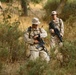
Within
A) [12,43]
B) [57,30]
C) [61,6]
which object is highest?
[61,6]

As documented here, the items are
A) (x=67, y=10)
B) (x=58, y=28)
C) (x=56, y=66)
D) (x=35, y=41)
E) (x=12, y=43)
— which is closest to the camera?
(x=35, y=41)

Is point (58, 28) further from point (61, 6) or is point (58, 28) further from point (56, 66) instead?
point (61, 6)

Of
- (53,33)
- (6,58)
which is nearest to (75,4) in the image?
(53,33)

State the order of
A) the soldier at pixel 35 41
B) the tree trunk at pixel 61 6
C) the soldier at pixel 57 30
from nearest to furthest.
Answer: the soldier at pixel 35 41 < the soldier at pixel 57 30 < the tree trunk at pixel 61 6

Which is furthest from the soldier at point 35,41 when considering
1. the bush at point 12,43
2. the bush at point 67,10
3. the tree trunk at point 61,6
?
the tree trunk at point 61,6

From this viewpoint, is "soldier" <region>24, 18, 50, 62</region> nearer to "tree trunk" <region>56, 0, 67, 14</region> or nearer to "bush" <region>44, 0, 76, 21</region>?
"bush" <region>44, 0, 76, 21</region>

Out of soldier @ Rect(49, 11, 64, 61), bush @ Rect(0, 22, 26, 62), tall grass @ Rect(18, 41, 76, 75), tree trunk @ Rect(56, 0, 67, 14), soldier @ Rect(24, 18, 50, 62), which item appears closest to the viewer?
tall grass @ Rect(18, 41, 76, 75)

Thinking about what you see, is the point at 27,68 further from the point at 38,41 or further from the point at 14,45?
the point at 14,45

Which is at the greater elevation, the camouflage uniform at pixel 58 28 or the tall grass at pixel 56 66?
the camouflage uniform at pixel 58 28

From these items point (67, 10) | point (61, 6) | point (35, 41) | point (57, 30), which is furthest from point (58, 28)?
point (61, 6)

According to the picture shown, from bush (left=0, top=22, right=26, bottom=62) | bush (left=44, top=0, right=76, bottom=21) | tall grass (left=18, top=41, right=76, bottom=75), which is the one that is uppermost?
bush (left=44, top=0, right=76, bottom=21)

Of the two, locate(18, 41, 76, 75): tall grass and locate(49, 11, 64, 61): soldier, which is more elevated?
locate(49, 11, 64, 61): soldier

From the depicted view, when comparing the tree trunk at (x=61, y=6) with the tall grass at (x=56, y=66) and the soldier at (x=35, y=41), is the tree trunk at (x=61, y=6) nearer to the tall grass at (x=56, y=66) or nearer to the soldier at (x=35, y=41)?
the tall grass at (x=56, y=66)

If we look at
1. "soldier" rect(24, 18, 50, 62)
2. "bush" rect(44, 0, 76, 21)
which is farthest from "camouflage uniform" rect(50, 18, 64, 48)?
"bush" rect(44, 0, 76, 21)
